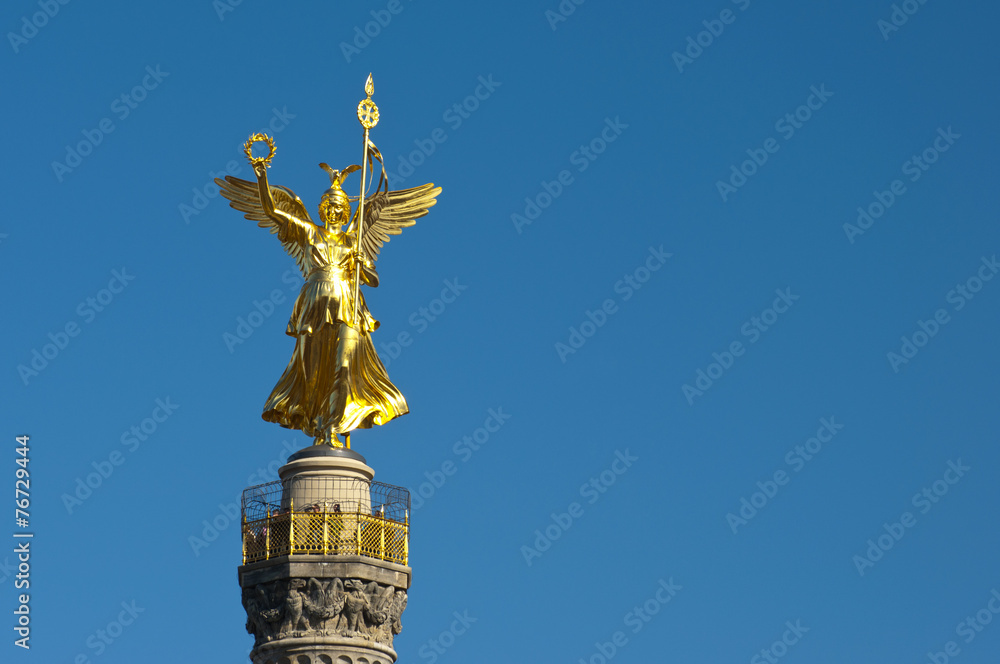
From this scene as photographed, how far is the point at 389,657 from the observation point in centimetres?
4991

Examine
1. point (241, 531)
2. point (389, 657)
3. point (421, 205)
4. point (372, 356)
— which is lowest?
point (389, 657)

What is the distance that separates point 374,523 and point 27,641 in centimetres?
846

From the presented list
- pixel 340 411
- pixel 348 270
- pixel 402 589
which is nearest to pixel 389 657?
pixel 402 589

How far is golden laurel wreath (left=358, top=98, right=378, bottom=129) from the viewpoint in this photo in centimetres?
5462

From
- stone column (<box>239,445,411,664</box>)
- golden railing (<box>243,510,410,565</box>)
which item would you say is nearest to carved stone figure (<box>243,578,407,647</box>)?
stone column (<box>239,445,411,664</box>)

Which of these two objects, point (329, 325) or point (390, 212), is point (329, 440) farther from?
point (390, 212)

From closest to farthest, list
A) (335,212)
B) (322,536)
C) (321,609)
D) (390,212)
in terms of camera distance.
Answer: (321,609)
(322,536)
(335,212)
(390,212)

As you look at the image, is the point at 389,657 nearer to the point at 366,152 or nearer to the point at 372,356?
the point at 372,356

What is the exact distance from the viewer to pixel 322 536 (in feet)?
164

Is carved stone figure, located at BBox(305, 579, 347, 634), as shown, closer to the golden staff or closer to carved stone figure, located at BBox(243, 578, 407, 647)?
carved stone figure, located at BBox(243, 578, 407, 647)

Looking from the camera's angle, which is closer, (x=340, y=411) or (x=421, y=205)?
(x=340, y=411)

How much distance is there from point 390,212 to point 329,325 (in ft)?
12.9

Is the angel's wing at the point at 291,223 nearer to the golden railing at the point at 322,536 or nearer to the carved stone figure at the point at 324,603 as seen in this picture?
the golden railing at the point at 322,536

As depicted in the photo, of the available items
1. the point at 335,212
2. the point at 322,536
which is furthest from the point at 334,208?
the point at 322,536
